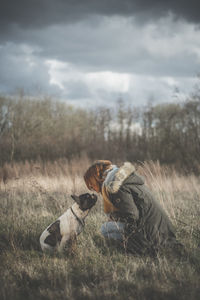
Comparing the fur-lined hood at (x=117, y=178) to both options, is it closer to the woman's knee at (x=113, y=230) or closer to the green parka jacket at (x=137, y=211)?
the green parka jacket at (x=137, y=211)

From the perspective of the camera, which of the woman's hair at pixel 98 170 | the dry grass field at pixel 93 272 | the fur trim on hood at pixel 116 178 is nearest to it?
the dry grass field at pixel 93 272

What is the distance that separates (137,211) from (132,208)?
0.27 feet

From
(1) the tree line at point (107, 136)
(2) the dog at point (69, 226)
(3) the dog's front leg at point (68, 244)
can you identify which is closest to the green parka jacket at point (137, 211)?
(2) the dog at point (69, 226)

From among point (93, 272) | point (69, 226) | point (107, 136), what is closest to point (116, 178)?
point (69, 226)

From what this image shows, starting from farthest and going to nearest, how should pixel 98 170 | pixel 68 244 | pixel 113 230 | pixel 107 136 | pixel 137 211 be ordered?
pixel 107 136 → pixel 113 230 → pixel 68 244 → pixel 98 170 → pixel 137 211

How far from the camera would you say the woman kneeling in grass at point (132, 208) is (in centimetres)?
244

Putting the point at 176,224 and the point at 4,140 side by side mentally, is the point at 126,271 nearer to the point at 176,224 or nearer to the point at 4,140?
the point at 176,224

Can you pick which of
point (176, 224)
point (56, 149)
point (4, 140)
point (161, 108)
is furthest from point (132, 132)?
point (176, 224)

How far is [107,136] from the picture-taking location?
17.4m

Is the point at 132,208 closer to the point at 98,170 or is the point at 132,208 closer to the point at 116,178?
the point at 116,178

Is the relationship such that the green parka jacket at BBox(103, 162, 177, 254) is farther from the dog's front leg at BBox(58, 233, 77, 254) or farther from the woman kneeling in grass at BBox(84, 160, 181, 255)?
the dog's front leg at BBox(58, 233, 77, 254)

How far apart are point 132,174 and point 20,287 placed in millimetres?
1534

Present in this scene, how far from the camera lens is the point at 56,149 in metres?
14.9

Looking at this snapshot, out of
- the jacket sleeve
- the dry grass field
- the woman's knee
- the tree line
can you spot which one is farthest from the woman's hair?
the tree line
